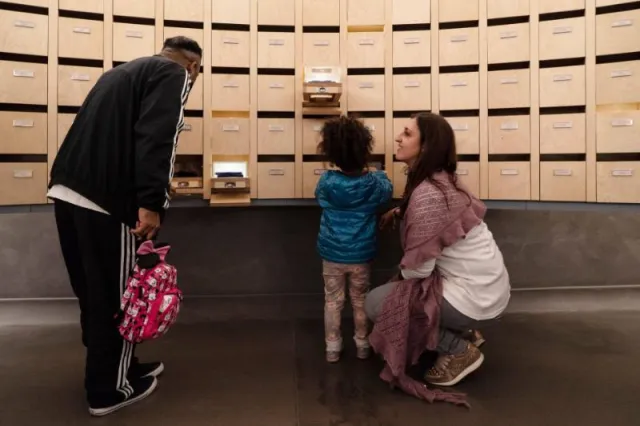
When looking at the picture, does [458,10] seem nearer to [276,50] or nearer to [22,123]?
[276,50]

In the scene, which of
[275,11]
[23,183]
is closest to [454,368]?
[275,11]

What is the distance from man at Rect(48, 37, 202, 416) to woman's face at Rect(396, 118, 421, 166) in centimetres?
81

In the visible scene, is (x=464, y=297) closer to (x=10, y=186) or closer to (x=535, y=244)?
(x=535, y=244)

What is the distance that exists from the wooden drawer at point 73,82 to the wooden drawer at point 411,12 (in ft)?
5.53

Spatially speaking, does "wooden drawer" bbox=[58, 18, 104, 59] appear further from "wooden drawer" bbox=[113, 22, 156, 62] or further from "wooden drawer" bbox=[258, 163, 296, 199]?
"wooden drawer" bbox=[258, 163, 296, 199]

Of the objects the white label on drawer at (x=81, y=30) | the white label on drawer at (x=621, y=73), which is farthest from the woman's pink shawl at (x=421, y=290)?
the white label on drawer at (x=81, y=30)

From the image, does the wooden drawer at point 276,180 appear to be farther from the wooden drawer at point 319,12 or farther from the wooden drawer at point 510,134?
the wooden drawer at point 510,134

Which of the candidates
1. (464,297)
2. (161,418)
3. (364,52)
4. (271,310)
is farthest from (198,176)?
(464,297)

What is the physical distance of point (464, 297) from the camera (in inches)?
60.9

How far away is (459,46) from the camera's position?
2506 mm

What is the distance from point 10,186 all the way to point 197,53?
1354 millimetres

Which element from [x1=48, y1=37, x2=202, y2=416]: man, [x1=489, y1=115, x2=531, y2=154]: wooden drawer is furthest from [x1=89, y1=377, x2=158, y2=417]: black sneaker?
[x1=489, y1=115, x2=531, y2=154]: wooden drawer

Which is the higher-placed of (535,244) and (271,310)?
(535,244)

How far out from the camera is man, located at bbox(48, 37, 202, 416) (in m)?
1.32
